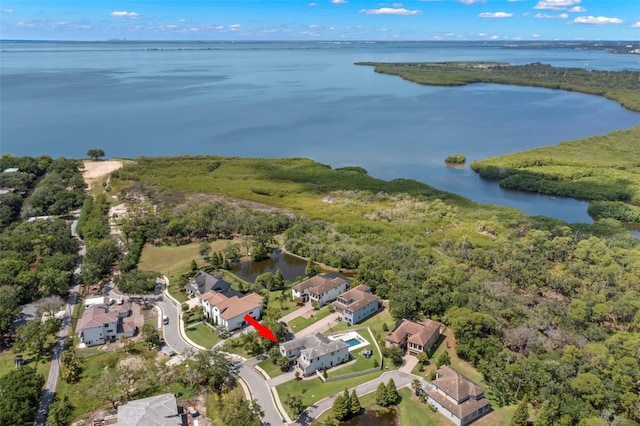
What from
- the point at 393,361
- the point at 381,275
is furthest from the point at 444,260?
the point at 393,361

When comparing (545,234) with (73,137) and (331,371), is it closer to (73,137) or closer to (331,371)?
(331,371)

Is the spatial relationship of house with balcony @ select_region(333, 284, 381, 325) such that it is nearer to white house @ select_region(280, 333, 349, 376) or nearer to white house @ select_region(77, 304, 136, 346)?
white house @ select_region(280, 333, 349, 376)

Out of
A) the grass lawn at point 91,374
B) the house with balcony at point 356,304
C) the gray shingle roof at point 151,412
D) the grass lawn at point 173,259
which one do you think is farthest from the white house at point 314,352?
the grass lawn at point 173,259

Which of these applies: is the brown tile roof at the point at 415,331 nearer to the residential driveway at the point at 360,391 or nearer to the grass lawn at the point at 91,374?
the residential driveway at the point at 360,391

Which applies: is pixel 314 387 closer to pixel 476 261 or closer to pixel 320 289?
pixel 320 289

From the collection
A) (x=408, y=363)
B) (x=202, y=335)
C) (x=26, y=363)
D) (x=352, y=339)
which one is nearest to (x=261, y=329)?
(x=202, y=335)

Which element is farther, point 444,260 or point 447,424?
point 444,260
